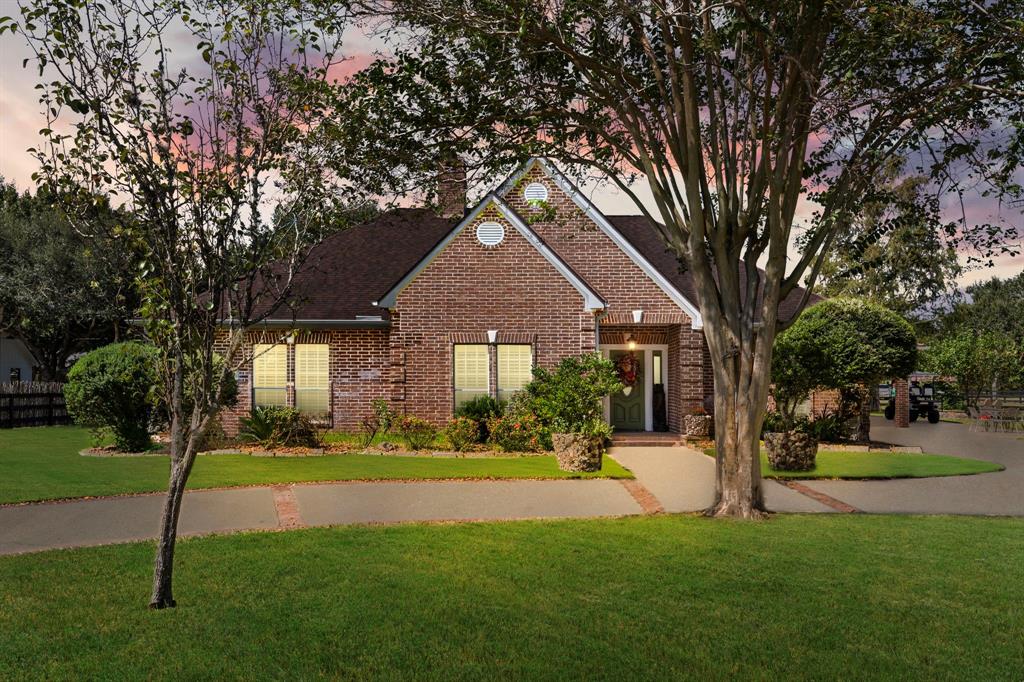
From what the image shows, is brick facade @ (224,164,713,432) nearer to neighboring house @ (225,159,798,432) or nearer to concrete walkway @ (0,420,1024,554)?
neighboring house @ (225,159,798,432)

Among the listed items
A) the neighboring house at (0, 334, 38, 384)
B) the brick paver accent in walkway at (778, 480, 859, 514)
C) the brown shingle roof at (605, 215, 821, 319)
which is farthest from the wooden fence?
the brick paver accent in walkway at (778, 480, 859, 514)

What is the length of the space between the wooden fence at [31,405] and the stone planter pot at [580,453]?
61.5 feet

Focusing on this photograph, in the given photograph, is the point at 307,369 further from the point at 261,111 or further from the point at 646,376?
the point at 261,111

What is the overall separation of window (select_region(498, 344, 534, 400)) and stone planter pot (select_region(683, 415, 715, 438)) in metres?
4.12

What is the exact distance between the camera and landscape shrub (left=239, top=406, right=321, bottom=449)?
18609 millimetres

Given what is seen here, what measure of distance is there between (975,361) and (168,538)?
3375 centimetres

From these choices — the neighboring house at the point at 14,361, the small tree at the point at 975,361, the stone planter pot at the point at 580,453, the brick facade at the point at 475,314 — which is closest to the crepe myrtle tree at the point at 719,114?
the stone planter pot at the point at 580,453

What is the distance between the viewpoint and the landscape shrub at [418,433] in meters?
18.4

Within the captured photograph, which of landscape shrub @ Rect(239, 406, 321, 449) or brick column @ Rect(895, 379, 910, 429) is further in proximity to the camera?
brick column @ Rect(895, 379, 910, 429)

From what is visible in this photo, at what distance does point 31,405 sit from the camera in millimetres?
28516

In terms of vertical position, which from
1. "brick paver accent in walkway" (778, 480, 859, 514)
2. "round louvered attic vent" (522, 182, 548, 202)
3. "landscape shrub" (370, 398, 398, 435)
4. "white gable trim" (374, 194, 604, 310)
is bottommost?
"brick paver accent in walkway" (778, 480, 859, 514)

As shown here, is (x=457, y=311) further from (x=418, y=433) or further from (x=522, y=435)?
(x=522, y=435)

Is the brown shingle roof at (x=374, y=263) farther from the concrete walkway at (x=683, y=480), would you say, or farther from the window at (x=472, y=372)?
the concrete walkway at (x=683, y=480)

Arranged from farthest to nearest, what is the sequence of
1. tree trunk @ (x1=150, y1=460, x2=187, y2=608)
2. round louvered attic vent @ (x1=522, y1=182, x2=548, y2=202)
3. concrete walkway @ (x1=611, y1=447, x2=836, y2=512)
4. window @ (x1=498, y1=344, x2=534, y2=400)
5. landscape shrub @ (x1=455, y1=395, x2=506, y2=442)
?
round louvered attic vent @ (x1=522, y1=182, x2=548, y2=202) < window @ (x1=498, y1=344, x2=534, y2=400) < landscape shrub @ (x1=455, y1=395, x2=506, y2=442) < concrete walkway @ (x1=611, y1=447, x2=836, y2=512) < tree trunk @ (x1=150, y1=460, x2=187, y2=608)
